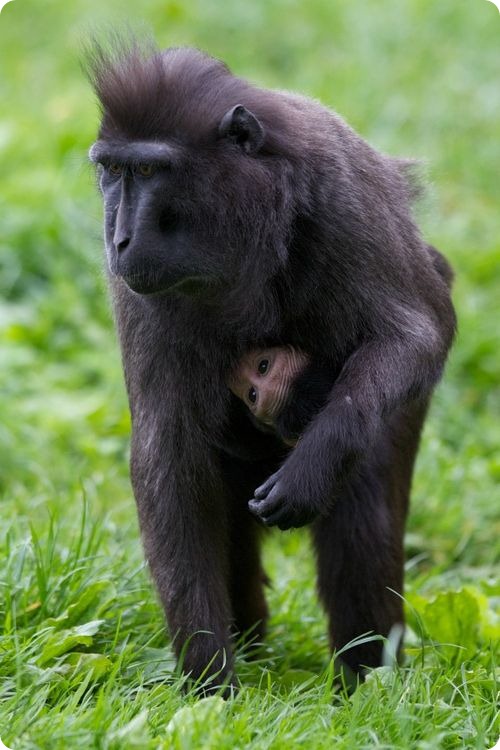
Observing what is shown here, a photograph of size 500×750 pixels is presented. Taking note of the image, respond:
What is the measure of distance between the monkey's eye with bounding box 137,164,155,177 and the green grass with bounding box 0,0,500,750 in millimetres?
913

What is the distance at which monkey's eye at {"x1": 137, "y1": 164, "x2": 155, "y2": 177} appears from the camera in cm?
456

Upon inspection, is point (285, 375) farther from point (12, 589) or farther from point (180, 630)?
point (12, 589)

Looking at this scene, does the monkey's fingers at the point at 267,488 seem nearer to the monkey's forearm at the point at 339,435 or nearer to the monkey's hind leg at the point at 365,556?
the monkey's forearm at the point at 339,435

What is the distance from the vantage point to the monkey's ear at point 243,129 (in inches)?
181

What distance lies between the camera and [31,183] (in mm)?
9766

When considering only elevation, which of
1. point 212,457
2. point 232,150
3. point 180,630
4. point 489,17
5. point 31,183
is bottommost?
point 180,630

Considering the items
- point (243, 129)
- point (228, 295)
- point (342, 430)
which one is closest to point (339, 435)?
point (342, 430)

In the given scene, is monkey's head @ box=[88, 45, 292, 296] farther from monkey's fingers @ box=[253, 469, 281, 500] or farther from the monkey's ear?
monkey's fingers @ box=[253, 469, 281, 500]

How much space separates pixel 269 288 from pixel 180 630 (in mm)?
1339

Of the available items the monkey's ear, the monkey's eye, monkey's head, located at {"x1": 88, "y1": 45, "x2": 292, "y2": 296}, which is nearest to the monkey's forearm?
monkey's head, located at {"x1": 88, "y1": 45, "x2": 292, "y2": 296}

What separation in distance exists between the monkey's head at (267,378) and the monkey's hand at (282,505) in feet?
1.03

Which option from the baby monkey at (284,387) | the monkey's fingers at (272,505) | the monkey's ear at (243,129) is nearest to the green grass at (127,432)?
the monkey's fingers at (272,505)

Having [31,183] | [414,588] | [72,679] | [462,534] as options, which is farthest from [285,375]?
[31,183]

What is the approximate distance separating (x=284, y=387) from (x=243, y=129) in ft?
3.15
